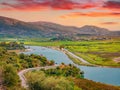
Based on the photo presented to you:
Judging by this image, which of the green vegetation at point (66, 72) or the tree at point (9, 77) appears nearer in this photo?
the tree at point (9, 77)

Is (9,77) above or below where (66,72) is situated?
above

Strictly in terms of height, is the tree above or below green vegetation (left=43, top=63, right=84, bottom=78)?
above

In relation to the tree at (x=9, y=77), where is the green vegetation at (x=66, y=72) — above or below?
below

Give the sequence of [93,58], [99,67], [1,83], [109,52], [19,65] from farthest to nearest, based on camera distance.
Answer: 1. [109,52]
2. [93,58]
3. [99,67]
4. [19,65]
5. [1,83]

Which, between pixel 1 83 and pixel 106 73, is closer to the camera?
pixel 1 83

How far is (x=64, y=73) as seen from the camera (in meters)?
49.1

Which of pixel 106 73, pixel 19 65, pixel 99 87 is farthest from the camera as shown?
pixel 106 73

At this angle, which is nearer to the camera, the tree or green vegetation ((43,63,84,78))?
the tree

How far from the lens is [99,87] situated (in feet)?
132

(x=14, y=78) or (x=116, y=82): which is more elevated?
(x=14, y=78)

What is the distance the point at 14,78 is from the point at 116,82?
21190mm

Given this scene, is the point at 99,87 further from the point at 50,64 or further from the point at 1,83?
the point at 50,64

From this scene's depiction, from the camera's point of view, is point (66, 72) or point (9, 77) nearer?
point (9, 77)

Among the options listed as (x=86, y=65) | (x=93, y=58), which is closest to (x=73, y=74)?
(x=86, y=65)
